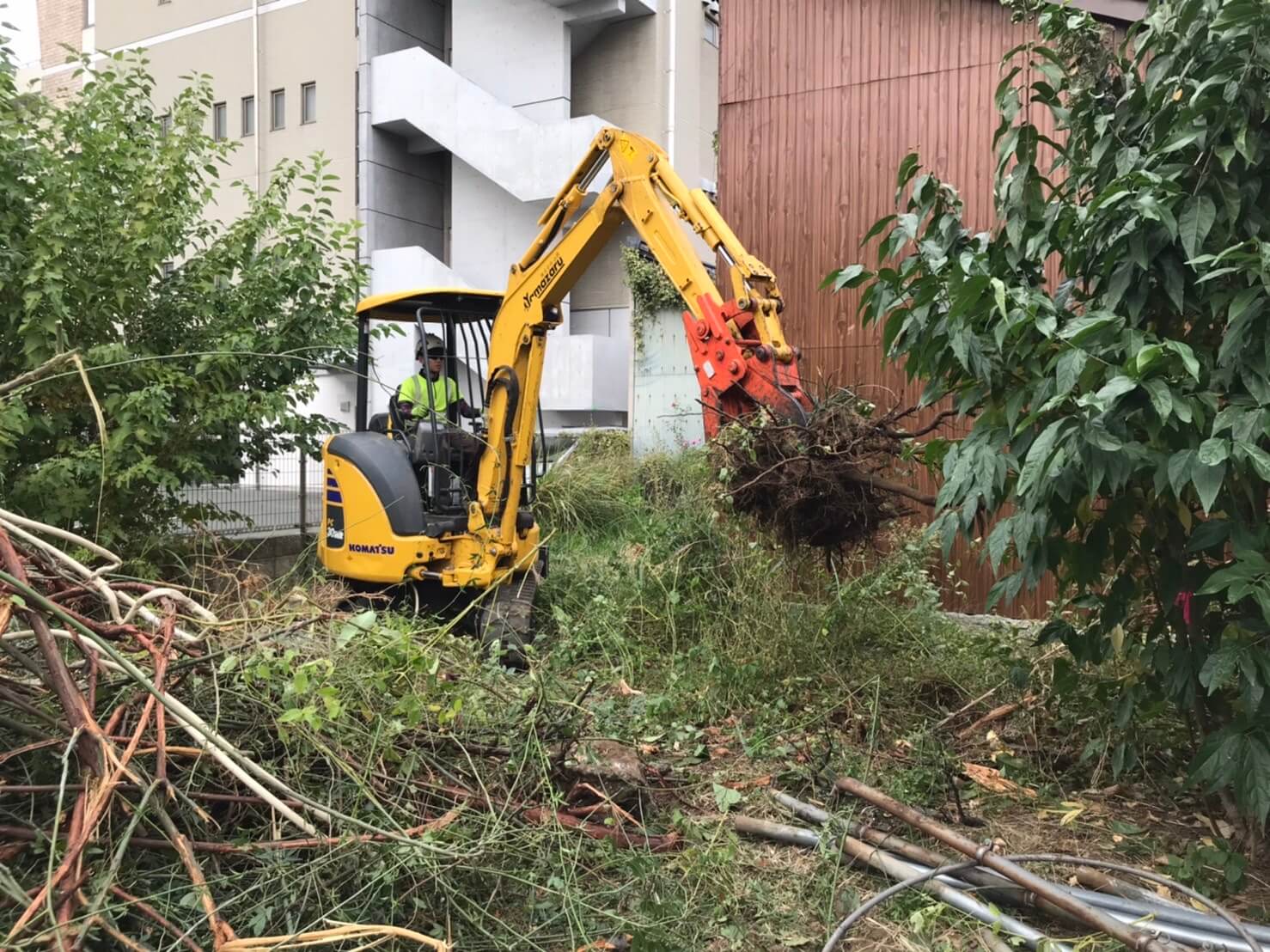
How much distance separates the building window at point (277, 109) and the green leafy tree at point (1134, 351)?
17858mm

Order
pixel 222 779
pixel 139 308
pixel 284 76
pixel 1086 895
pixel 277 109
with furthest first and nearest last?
pixel 277 109, pixel 284 76, pixel 139 308, pixel 1086 895, pixel 222 779

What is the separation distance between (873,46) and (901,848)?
6866mm

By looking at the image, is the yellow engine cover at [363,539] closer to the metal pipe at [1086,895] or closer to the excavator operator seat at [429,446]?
the excavator operator seat at [429,446]

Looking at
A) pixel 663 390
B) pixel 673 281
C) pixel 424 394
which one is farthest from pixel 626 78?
pixel 673 281

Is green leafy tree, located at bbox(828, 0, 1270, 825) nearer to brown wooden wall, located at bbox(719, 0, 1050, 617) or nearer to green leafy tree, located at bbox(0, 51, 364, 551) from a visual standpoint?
brown wooden wall, located at bbox(719, 0, 1050, 617)

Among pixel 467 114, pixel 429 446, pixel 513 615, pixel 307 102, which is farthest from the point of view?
pixel 307 102

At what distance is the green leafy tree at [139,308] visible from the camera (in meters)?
5.71

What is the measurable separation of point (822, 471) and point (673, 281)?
5.24 feet

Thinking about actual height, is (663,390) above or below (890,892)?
above

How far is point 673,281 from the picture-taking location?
5.39 metres

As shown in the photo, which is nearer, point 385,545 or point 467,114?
point 385,545

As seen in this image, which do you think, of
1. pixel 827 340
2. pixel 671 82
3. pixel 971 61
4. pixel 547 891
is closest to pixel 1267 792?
pixel 547 891

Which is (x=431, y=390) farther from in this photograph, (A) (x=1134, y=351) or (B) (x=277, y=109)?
(B) (x=277, y=109)

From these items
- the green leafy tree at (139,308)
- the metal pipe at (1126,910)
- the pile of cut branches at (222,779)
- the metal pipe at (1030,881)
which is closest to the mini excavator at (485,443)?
the green leafy tree at (139,308)
